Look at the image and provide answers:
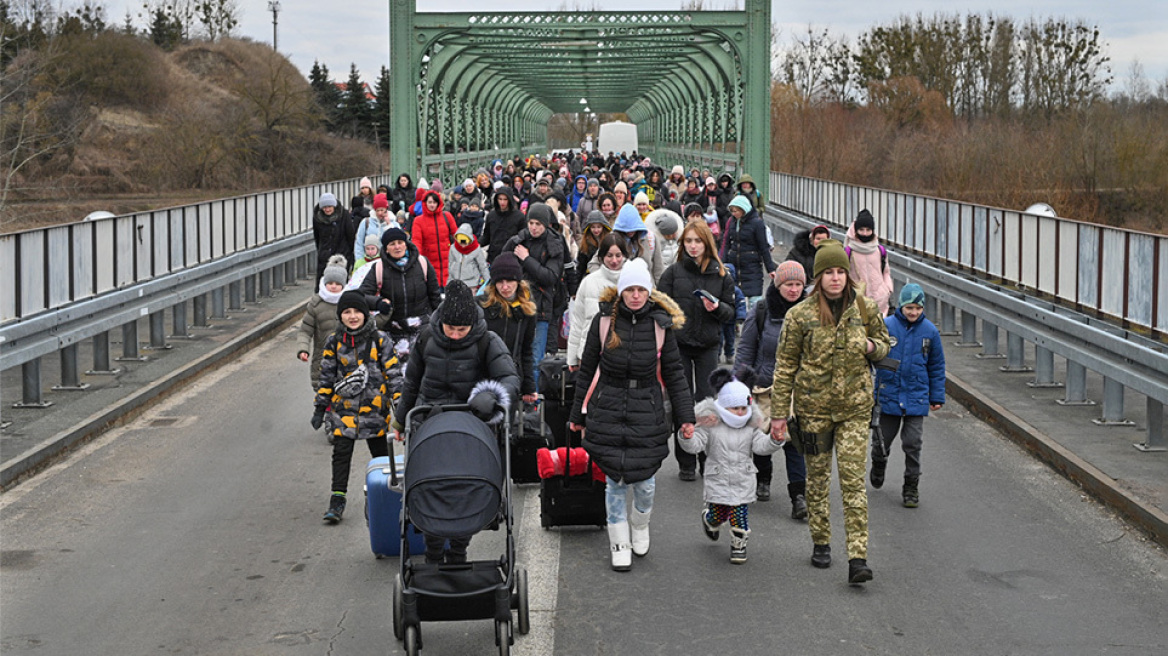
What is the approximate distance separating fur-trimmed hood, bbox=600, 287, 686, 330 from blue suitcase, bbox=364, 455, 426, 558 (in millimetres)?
1374

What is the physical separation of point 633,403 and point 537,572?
104 centimetres

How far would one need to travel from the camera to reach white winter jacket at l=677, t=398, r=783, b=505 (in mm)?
8406

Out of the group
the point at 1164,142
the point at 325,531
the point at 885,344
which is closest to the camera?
the point at 885,344

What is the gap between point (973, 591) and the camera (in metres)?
7.79

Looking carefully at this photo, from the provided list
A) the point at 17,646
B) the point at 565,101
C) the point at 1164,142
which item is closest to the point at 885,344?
the point at 17,646

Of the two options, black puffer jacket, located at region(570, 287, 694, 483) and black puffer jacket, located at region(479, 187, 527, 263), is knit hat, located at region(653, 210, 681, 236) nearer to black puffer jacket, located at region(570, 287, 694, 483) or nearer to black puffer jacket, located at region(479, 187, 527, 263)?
black puffer jacket, located at region(479, 187, 527, 263)

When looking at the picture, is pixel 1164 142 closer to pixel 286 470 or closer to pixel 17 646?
pixel 286 470

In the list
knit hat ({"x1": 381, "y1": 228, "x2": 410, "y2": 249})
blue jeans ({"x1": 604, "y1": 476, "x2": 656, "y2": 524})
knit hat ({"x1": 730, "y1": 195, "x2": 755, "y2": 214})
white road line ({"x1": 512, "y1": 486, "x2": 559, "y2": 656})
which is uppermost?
knit hat ({"x1": 730, "y1": 195, "x2": 755, "y2": 214})

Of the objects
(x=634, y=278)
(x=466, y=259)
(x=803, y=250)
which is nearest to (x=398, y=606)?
(x=634, y=278)

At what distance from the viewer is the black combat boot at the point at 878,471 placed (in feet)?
33.9

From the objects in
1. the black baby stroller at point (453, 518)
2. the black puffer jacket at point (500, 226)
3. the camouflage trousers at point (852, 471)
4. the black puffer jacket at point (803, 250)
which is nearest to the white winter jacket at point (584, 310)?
the camouflage trousers at point (852, 471)

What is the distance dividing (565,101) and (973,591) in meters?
92.7

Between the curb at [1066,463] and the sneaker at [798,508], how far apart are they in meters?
1.93

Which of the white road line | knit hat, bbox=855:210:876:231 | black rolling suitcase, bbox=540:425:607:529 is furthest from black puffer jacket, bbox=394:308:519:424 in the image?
knit hat, bbox=855:210:876:231
